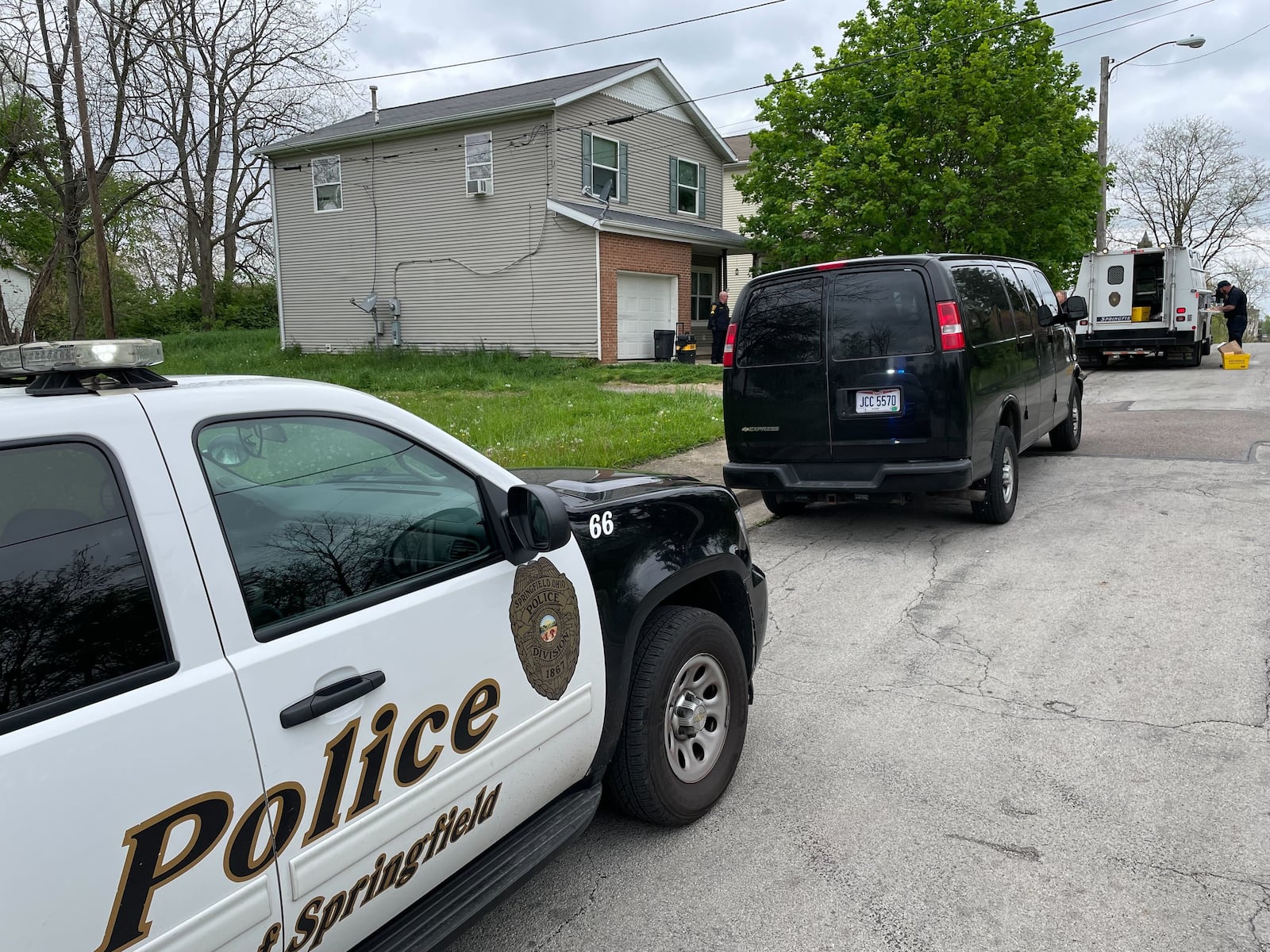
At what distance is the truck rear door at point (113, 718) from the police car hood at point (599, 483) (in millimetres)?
1493

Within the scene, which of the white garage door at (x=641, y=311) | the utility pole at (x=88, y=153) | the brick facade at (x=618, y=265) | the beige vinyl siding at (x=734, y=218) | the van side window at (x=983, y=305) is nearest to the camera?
the van side window at (x=983, y=305)

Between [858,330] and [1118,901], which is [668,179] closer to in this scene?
[858,330]

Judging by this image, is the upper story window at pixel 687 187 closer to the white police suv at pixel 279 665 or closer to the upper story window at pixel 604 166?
the upper story window at pixel 604 166

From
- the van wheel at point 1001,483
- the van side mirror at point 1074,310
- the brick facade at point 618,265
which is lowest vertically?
the van wheel at point 1001,483

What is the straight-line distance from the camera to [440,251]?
2411 centimetres

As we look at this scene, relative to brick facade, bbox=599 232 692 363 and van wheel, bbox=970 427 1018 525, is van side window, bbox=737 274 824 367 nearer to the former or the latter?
van wheel, bbox=970 427 1018 525

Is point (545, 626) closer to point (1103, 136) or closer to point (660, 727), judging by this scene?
point (660, 727)

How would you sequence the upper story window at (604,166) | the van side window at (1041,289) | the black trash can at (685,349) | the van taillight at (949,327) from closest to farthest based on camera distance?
1. the van taillight at (949,327)
2. the van side window at (1041,289)
3. the black trash can at (685,349)
4. the upper story window at (604,166)

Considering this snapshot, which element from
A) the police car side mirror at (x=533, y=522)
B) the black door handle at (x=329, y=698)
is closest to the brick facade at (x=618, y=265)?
the police car side mirror at (x=533, y=522)

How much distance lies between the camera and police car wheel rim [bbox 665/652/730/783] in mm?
3205

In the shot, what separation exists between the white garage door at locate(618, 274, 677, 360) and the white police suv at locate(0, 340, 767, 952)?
20.2m

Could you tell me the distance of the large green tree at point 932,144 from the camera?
67.6ft

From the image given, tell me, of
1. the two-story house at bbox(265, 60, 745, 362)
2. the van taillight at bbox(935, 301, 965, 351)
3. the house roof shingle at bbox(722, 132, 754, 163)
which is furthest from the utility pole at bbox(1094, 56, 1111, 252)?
the van taillight at bbox(935, 301, 965, 351)

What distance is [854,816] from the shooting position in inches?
132
